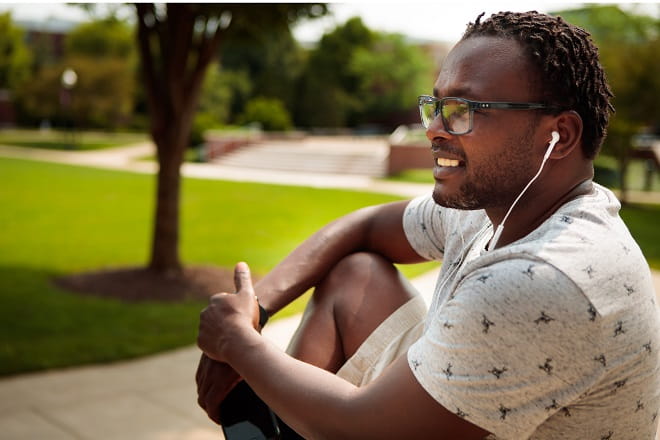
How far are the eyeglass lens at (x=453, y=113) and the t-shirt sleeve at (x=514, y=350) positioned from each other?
1.17ft

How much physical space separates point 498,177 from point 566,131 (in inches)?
6.6

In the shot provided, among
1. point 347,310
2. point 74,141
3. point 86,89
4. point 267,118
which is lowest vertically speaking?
point 74,141

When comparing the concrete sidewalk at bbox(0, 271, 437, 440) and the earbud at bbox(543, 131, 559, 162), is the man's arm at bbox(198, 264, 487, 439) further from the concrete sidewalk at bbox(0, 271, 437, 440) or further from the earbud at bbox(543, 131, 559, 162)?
the concrete sidewalk at bbox(0, 271, 437, 440)

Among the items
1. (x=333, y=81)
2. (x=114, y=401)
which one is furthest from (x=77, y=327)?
(x=333, y=81)

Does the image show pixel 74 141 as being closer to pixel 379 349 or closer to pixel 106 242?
pixel 106 242

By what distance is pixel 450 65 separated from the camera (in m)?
1.59

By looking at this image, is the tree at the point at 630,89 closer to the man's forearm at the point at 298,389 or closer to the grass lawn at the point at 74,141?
the man's forearm at the point at 298,389

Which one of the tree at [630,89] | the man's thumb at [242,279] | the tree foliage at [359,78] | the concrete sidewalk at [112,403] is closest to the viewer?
the man's thumb at [242,279]

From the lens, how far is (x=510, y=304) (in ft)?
4.20

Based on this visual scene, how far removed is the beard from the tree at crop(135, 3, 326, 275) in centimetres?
536

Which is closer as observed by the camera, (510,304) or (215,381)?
(510,304)

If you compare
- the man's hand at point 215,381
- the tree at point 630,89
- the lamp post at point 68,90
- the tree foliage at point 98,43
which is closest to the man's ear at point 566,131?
the man's hand at point 215,381

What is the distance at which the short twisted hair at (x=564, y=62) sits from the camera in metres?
1.48

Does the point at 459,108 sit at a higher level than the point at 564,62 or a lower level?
lower
